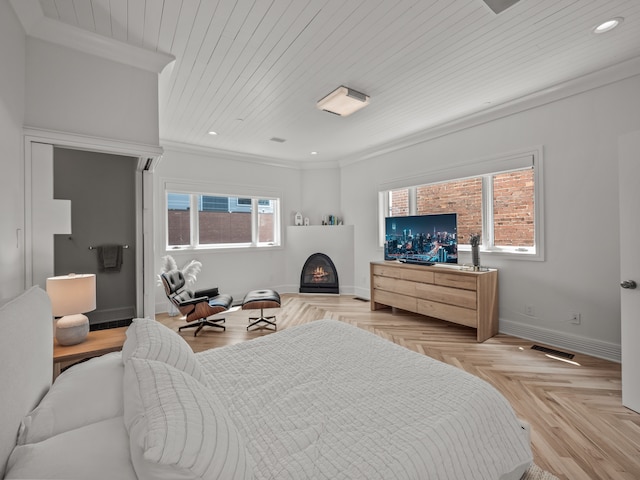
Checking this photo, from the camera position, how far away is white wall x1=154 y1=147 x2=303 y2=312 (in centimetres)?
471

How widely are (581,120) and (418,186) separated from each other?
1998 mm

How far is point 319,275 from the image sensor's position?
5.99 m

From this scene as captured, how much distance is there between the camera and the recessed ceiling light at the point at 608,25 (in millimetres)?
2082

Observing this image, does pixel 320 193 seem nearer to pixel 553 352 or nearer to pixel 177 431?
pixel 553 352

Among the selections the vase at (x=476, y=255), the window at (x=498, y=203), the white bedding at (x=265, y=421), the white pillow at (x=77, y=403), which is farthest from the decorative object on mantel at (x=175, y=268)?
the vase at (x=476, y=255)

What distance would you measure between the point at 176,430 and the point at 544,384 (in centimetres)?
287

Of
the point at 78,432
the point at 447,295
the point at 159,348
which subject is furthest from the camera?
the point at 447,295

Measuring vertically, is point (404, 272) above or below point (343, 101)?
below

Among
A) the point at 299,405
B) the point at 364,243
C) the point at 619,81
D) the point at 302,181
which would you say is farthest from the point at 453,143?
the point at 299,405

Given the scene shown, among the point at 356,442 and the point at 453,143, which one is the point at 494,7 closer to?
the point at 453,143

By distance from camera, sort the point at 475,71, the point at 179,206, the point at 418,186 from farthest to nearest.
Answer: the point at 179,206 → the point at 418,186 → the point at 475,71

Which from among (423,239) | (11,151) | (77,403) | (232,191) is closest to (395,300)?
(423,239)

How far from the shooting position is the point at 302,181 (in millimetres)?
6273

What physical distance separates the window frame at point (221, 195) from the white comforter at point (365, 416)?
3669 mm
